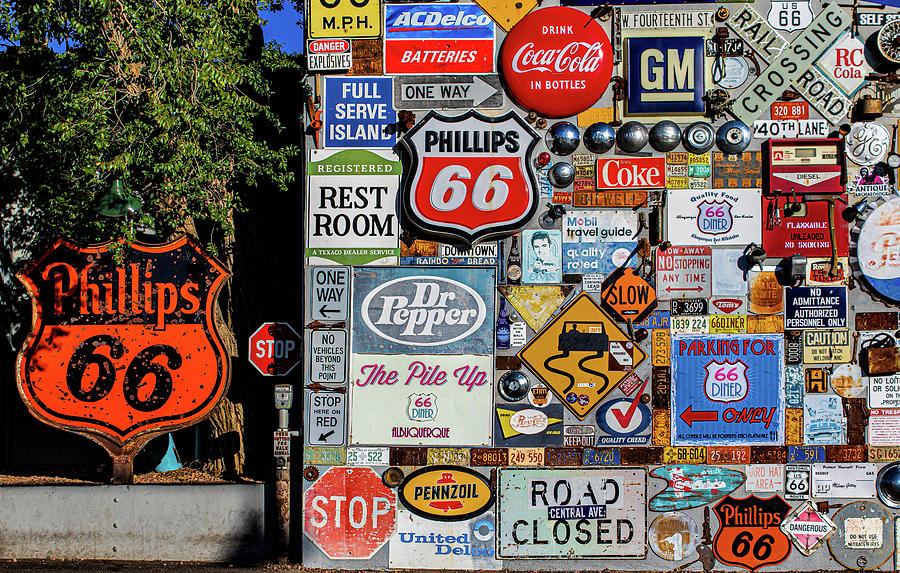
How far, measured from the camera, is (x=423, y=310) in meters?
8.18

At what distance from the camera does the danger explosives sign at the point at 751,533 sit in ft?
26.7

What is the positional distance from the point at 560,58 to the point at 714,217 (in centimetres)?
247

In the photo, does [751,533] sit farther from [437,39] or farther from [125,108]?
[125,108]

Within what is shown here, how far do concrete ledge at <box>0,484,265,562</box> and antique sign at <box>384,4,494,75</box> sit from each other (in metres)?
5.25

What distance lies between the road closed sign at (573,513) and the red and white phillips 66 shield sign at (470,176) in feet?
9.36

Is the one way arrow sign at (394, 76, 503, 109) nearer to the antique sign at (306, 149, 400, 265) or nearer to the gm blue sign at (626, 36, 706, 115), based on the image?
the antique sign at (306, 149, 400, 265)

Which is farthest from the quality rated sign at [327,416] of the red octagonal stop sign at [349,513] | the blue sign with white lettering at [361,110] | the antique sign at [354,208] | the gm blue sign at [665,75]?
the gm blue sign at [665,75]

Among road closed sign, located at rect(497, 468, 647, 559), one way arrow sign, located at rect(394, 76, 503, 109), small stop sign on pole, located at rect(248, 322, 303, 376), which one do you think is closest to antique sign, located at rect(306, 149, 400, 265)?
one way arrow sign, located at rect(394, 76, 503, 109)

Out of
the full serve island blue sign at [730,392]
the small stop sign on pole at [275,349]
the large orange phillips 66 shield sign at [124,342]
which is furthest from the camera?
the large orange phillips 66 shield sign at [124,342]

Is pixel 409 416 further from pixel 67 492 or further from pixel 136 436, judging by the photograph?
pixel 67 492

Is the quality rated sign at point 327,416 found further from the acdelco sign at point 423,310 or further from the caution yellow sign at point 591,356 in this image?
the caution yellow sign at point 591,356

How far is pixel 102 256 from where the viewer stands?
8719 mm

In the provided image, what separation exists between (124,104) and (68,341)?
290cm

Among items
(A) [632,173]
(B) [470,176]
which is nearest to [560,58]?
(A) [632,173]
